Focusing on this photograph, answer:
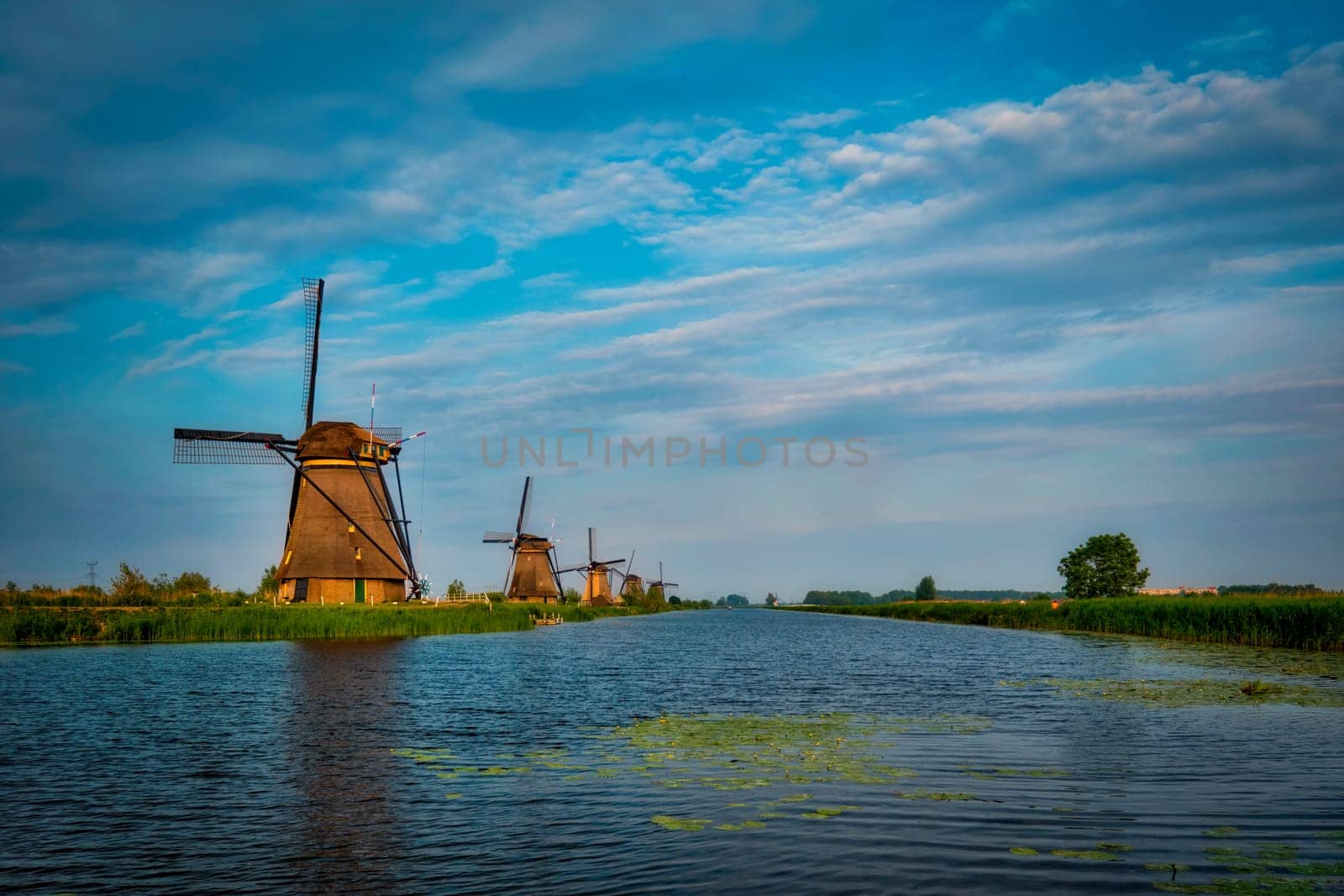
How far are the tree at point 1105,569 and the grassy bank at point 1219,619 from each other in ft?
48.6

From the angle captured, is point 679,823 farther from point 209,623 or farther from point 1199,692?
point 209,623

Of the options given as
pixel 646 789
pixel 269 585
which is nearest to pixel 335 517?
pixel 269 585

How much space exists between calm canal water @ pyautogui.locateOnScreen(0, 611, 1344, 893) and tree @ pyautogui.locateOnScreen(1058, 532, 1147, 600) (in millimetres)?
57372

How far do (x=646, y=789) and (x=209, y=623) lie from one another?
3733 cm

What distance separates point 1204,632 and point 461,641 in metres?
35.3

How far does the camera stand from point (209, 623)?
4219cm

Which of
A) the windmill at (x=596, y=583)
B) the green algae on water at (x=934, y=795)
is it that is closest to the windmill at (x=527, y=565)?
the windmill at (x=596, y=583)

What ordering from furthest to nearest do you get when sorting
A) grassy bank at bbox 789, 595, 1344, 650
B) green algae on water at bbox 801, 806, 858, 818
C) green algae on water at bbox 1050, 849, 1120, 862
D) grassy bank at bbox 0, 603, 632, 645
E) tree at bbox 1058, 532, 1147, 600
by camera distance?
tree at bbox 1058, 532, 1147, 600 < grassy bank at bbox 0, 603, 632, 645 < grassy bank at bbox 789, 595, 1344, 650 < green algae on water at bbox 801, 806, 858, 818 < green algae on water at bbox 1050, 849, 1120, 862

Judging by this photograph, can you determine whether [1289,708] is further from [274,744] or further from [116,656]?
[116,656]

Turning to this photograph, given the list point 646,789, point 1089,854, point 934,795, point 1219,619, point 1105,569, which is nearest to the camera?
point 1089,854

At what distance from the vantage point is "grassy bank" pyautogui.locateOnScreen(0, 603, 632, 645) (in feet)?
129

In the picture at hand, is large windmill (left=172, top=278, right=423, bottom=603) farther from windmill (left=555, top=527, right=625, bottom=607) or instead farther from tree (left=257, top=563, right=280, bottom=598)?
windmill (left=555, top=527, right=625, bottom=607)

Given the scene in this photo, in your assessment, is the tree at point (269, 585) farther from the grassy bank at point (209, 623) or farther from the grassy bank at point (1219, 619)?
the grassy bank at point (1219, 619)

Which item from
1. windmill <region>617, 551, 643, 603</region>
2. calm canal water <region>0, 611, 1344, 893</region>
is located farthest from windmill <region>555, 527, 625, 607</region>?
calm canal water <region>0, 611, 1344, 893</region>
